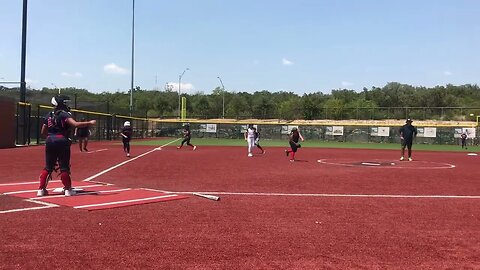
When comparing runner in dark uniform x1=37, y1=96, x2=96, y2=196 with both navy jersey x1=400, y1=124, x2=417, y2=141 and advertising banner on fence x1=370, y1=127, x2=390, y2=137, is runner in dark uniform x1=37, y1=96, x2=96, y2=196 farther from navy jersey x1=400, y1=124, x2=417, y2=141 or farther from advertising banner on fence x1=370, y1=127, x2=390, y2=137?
advertising banner on fence x1=370, y1=127, x2=390, y2=137

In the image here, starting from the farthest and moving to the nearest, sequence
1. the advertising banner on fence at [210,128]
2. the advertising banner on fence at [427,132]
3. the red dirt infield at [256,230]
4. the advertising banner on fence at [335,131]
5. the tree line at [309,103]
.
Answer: the tree line at [309,103]
the advertising banner on fence at [210,128]
the advertising banner on fence at [335,131]
the advertising banner on fence at [427,132]
the red dirt infield at [256,230]

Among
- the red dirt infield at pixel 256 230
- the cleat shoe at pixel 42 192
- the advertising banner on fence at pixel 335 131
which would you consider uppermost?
the advertising banner on fence at pixel 335 131

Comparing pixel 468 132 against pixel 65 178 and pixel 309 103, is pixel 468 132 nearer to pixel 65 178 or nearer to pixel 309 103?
pixel 309 103

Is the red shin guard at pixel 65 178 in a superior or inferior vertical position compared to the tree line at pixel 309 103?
inferior

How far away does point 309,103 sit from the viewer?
332 feet

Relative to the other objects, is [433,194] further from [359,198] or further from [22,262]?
[22,262]

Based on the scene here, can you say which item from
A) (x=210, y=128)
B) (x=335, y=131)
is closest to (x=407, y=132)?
(x=335, y=131)

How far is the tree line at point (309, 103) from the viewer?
73.0m

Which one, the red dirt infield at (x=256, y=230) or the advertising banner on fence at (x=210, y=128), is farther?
the advertising banner on fence at (x=210, y=128)

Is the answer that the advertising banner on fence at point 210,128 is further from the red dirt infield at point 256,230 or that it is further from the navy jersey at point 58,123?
the navy jersey at point 58,123

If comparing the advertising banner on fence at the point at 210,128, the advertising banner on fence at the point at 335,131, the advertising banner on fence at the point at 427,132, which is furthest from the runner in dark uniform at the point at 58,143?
the advertising banner on fence at the point at 210,128

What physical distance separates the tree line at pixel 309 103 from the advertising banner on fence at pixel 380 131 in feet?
43.6

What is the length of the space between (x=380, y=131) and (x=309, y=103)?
40854 mm

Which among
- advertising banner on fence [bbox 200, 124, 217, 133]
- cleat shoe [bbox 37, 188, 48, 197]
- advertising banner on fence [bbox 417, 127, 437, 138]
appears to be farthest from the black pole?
advertising banner on fence [bbox 417, 127, 437, 138]
